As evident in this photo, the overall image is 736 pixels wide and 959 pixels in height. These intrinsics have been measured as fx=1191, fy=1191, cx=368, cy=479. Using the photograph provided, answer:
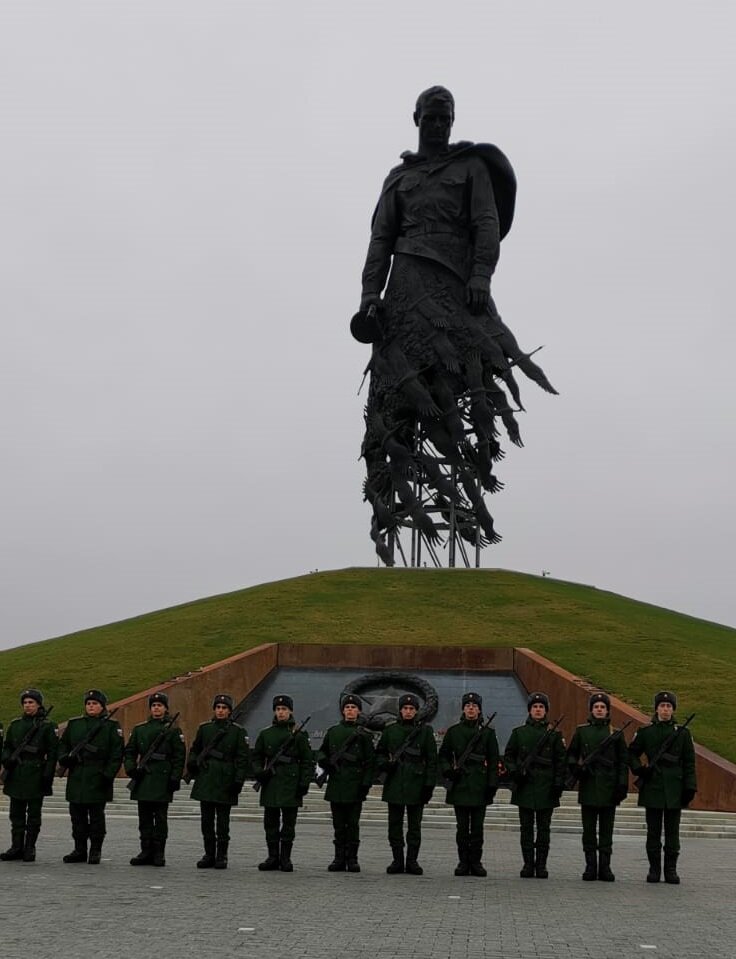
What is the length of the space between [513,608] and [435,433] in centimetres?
609

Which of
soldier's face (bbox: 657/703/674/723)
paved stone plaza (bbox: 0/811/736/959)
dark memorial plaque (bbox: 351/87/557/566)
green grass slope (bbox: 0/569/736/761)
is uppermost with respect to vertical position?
dark memorial plaque (bbox: 351/87/557/566)

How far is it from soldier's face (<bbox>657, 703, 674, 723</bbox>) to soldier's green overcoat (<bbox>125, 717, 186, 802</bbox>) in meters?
3.96

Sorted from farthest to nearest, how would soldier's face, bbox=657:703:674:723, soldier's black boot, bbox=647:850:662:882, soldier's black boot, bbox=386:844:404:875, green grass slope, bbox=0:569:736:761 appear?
green grass slope, bbox=0:569:736:761
soldier's face, bbox=657:703:674:723
soldier's black boot, bbox=386:844:404:875
soldier's black boot, bbox=647:850:662:882

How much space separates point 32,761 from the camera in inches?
392

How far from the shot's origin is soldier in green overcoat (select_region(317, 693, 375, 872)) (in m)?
9.57

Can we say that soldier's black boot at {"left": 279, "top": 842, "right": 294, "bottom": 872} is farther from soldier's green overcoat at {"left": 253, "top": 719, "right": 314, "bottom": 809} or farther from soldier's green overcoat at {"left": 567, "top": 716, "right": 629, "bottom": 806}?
soldier's green overcoat at {"left": 567, "top": 716, "right": 629, "bottom": 806}

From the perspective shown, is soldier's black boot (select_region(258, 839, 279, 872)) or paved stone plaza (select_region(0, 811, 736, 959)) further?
soldier's black boot (select_region(258, 839, 279, 872))

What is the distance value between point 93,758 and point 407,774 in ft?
8.52

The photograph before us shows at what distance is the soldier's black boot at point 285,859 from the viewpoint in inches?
369

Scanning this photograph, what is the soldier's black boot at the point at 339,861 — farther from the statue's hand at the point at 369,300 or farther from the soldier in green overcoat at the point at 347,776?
the statue's hand at the point at 369,300

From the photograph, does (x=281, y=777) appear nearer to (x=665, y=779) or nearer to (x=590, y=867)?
(x=590, y=867)

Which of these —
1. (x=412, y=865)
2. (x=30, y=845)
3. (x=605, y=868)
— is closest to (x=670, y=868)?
(x=605, y=868)

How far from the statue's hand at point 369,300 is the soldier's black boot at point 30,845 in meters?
20.5

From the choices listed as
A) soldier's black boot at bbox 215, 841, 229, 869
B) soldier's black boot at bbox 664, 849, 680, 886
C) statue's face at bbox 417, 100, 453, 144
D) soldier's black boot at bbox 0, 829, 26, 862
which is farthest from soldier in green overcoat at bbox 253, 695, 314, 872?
statue's face at bbox 417, 100, 453, 144
